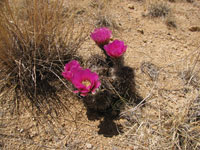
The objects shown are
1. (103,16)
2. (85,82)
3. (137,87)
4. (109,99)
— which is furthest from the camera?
(103,16)

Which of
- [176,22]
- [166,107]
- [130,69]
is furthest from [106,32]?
[176,22]

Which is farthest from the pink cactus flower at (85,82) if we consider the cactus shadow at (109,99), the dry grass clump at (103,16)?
the dry grass clump at (103,16)

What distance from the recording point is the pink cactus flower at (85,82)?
0.98 metres

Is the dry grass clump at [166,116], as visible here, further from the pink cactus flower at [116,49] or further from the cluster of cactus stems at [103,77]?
the pink cactus flower at [116,49]

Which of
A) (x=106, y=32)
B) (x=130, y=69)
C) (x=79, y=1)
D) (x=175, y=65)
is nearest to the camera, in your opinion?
(x=106, y=32)

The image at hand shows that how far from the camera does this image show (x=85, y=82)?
106cm

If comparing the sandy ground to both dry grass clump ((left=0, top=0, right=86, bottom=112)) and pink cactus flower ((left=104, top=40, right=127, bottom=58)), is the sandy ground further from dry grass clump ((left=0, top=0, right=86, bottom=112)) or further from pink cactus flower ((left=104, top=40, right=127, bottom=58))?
pink cactus flower ((left=104, top=40, right=127, bottom=58))

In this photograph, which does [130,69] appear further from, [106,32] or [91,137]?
[91,137]

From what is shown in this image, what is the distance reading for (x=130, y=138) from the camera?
45.3 inches

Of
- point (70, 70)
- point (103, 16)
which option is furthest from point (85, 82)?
point (103, 16)

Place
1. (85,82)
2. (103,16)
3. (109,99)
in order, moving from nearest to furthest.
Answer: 1. (85,82)
2. (109,99)
3. (103,16)

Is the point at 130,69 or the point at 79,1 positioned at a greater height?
the point at 79,1

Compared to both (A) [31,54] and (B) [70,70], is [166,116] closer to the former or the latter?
(B) [70,70]

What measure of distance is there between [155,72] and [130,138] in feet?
1.86
